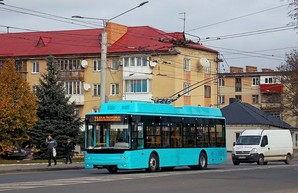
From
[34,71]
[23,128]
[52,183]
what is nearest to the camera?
[52,183]

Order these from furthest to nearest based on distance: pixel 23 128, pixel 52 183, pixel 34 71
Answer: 1. pixel 34 71
2. pixel 23 128
3. pixel 52 183

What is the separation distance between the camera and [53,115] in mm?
54688

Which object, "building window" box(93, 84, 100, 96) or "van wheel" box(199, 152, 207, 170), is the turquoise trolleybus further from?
"building window" box(93, 84, 100, 96)

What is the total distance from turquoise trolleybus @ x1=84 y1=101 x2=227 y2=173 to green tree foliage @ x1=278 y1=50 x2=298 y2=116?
3954cm

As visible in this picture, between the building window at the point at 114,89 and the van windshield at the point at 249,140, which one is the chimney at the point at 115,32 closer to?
the building window at the point at 114,89

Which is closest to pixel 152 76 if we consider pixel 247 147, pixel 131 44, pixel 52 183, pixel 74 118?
pixel 131 44

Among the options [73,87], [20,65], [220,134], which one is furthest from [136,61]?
[220,134]

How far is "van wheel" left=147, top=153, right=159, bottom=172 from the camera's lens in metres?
31.0

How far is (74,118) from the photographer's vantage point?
5503 cm

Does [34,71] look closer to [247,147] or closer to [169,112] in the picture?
[247,147]

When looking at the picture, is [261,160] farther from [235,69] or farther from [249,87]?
[235,69]

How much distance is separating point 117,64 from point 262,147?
38895 millimetres

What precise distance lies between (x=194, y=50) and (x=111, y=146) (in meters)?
54.4

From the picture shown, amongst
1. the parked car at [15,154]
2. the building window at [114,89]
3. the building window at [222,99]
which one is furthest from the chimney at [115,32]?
the building window at [222,99]
